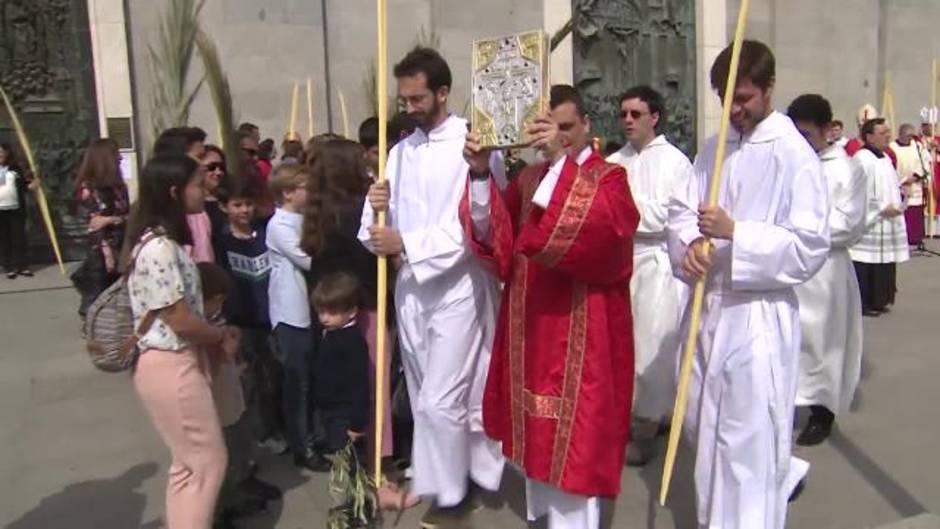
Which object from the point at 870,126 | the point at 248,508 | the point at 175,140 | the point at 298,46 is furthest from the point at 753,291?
the point at 298,46

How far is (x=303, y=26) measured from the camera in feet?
37.6

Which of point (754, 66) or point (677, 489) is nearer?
point (754, 66)

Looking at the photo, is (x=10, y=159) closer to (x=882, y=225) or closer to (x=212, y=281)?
(x=212, y=281)

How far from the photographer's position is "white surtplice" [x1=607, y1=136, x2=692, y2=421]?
4.52 m

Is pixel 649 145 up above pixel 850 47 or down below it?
below

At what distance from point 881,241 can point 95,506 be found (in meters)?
7.14

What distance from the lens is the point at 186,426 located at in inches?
121

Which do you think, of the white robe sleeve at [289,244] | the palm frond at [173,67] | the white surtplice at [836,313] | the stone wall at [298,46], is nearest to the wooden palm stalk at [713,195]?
the white surtplice at [836,313]

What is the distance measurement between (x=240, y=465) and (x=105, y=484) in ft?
3.41

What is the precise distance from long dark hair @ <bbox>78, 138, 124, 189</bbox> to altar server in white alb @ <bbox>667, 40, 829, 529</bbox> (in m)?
4.21

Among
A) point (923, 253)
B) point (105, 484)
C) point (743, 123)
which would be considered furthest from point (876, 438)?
point (923, 253)

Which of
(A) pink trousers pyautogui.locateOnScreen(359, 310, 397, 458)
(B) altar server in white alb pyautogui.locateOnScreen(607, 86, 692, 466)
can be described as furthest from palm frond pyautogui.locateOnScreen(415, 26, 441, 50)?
(A) pink trousers pyautogui.locateOnScreen(359, 310, 397, 458)

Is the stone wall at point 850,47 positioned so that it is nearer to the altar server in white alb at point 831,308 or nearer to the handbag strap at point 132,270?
the altar server in white alb at point 831,308

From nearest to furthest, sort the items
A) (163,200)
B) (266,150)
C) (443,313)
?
(163,200), (443,313), (266,150)
